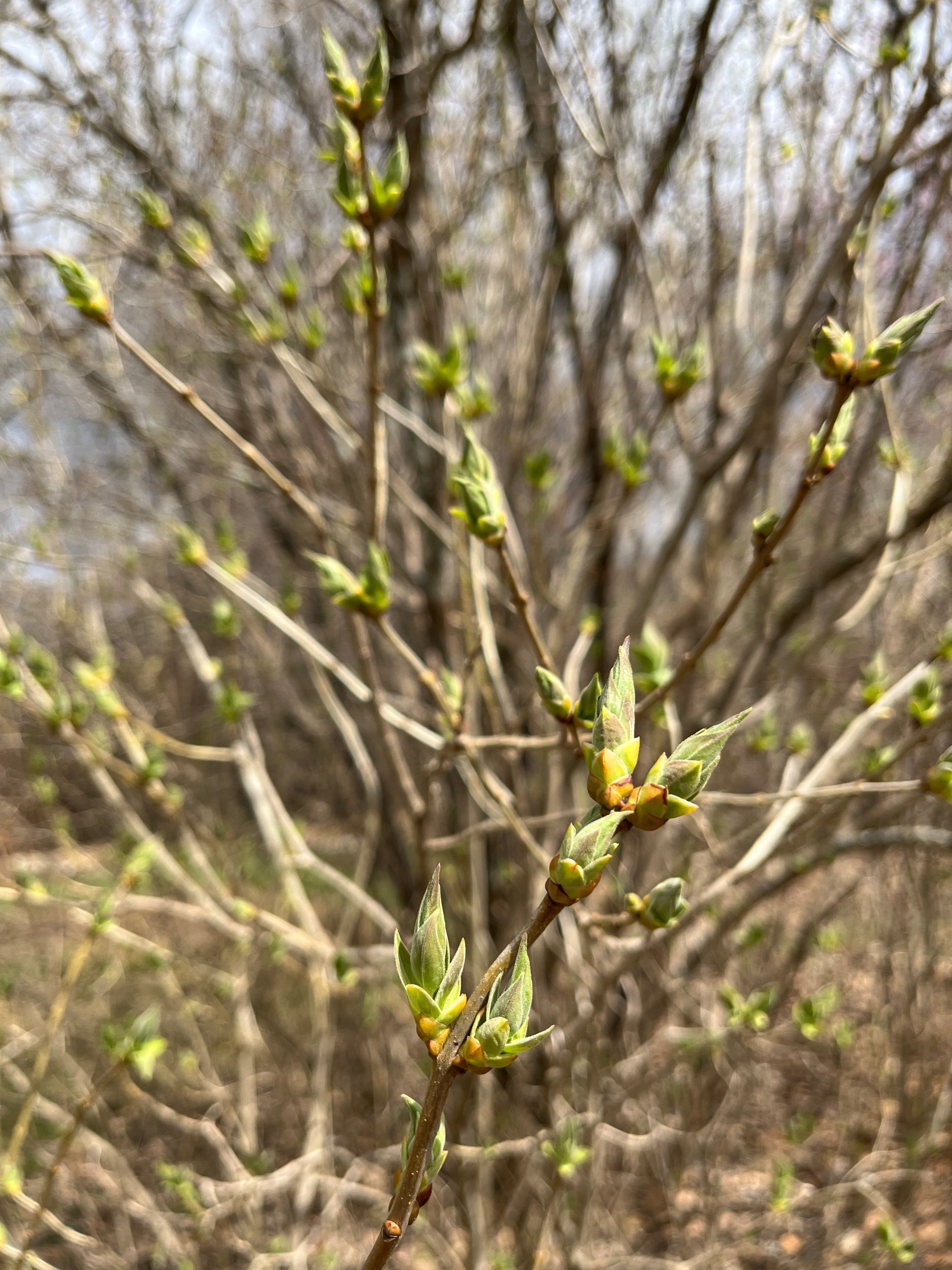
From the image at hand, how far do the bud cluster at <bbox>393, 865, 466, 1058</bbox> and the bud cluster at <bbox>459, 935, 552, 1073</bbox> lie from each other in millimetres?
28

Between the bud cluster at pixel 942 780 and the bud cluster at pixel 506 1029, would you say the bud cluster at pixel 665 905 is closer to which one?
the bud cluster at pixel 506 1029

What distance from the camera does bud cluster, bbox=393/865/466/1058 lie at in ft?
1.54

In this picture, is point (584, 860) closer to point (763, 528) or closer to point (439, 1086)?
point (439, 1086)

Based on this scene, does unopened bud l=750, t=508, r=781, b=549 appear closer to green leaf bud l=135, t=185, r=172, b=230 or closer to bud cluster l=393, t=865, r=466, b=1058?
bud cluster l=393, t=865, r=466, b=1058

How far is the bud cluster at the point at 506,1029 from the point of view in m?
0.44

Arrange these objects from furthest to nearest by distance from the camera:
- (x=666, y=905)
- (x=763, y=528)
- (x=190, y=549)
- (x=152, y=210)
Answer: (x=152, y=210)
(x=190, y=549)
(x=763, y=528)
(x=666, y=905)

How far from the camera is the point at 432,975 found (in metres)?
0.48

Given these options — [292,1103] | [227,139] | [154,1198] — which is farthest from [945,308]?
[154,1198]

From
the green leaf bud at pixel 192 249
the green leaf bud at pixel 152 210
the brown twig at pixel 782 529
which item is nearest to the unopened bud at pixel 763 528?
the brown twig at pixel 782 529

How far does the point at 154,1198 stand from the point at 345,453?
2.60m

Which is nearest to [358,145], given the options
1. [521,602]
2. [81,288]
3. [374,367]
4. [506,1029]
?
[374,367]

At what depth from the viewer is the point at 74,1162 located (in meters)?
2.66

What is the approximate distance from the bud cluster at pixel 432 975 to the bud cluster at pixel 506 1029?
28mm

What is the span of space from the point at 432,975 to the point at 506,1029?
6 centimetres
